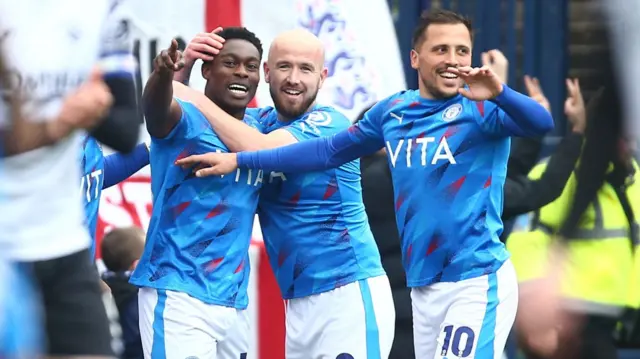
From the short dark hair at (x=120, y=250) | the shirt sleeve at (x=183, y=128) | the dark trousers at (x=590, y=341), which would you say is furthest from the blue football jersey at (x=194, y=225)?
the dark trousers at (x=590, y=341)

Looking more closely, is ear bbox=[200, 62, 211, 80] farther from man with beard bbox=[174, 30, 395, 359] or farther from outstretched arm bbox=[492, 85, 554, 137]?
outstretched arm bbox=[492, 85, 554, 137]

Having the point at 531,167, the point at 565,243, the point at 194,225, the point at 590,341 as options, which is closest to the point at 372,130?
the point at 194,225

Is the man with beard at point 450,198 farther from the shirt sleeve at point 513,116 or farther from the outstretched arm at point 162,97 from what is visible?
the outstretched arm at point 162,97

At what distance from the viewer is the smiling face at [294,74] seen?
260 inches

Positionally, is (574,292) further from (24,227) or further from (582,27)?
(582,27)

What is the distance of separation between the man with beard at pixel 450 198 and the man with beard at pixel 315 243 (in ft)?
0.78

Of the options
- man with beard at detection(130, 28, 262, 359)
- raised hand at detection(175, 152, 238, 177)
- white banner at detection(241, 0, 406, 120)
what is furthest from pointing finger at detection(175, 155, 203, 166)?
white banner at detection(241, 0, 406, 120)

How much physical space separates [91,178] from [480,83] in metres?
1.85

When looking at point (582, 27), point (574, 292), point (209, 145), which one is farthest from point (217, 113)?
point (582, 27)

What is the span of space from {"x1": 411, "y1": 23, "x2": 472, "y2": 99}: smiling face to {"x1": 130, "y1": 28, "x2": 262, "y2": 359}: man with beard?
2.58ft

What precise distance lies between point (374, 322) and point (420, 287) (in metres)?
0.33

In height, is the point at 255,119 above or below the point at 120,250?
above

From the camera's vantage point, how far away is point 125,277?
24.5 ft

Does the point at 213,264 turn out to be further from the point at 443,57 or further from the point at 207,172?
the point at 443,57
